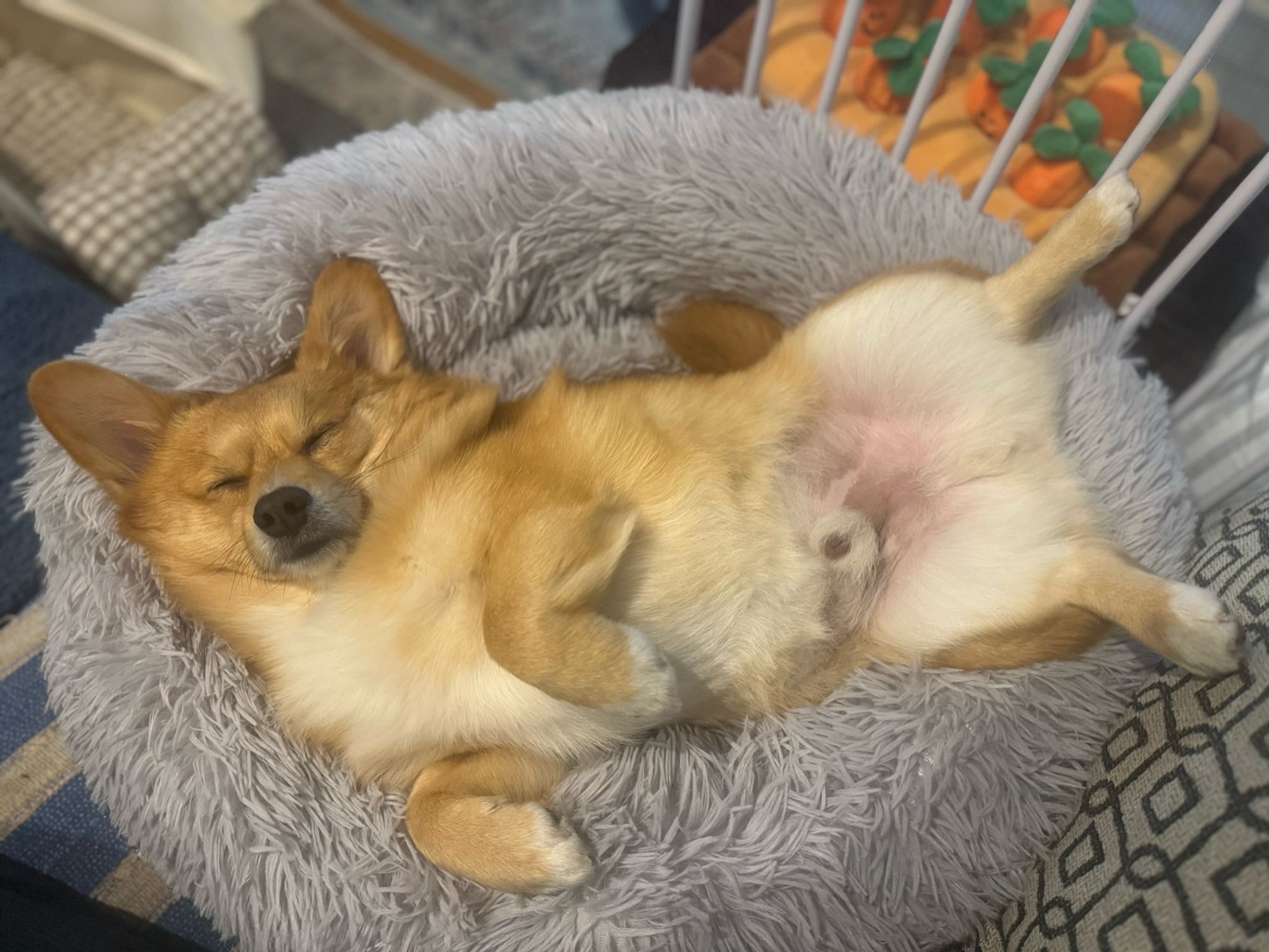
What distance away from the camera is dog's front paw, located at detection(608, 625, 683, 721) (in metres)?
1.15

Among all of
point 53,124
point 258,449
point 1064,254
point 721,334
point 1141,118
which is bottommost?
point 53,124

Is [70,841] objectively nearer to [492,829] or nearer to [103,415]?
[103,415]

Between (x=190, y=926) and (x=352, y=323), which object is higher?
(x=352, y=323)

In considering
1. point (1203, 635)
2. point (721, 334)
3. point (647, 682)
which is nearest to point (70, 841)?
point (647, 682)

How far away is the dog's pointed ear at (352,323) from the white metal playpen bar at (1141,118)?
0.95 metres

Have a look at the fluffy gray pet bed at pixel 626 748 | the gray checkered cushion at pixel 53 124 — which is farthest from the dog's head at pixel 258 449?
the gray checkered cushion at pixel 53 124

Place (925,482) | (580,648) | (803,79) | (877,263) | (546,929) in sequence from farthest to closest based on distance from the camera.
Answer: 1. (803,79)
2. (877,263)
3. (925,482)
4. (546,929)
5. (580,648)

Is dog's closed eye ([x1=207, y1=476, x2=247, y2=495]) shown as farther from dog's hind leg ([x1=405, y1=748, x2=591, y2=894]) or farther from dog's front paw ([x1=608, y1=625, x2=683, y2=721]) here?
dog's front paw ([x1=608, y1=625, x2=683, y2=721])

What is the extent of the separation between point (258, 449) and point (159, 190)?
5.20 ft

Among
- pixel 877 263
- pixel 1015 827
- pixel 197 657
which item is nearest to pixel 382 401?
pixel 197 657

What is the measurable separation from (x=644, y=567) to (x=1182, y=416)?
1.28m

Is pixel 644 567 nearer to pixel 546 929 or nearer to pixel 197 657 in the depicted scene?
pixel 546 929

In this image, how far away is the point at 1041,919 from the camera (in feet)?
4.12

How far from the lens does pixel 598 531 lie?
123cm
